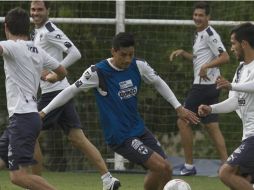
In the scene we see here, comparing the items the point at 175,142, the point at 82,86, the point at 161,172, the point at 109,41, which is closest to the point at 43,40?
the point at 82,86

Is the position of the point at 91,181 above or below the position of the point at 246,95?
below

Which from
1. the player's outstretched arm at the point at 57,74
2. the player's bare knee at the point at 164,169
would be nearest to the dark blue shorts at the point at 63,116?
the player's outstretched arm at the point at 57,74

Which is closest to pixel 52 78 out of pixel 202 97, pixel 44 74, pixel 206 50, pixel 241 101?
pixel 44 74

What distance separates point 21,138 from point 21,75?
54 cm

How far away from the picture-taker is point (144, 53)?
13.8 metres

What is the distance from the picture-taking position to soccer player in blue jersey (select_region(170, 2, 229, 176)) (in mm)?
12164

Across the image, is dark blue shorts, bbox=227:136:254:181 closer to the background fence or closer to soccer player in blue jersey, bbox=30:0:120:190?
soccer player in blue jersey, bbox=30:0:120:190

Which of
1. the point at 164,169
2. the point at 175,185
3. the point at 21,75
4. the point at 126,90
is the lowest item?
the point at 175,185

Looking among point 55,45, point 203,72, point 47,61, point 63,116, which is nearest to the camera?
point 47,61

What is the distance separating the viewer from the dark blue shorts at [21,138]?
8.34 metres

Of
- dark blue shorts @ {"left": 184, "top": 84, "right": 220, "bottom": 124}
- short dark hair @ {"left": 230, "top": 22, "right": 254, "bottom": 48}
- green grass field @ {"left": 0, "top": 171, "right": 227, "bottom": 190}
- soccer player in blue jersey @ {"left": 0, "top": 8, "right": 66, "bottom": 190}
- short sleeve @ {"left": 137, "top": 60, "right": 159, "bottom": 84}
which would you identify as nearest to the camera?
soccer player in blue jersey @ {"left": 0, "top": 8, "right": 66, "bottom": 190}

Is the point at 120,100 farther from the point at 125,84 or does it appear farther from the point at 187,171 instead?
the point at 187,171

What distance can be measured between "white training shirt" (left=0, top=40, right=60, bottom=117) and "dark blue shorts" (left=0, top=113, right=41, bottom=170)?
3.0 inches

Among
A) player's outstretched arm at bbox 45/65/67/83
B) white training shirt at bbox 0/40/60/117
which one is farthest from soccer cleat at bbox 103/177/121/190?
white training shirt at bbox 0/40/60/117
